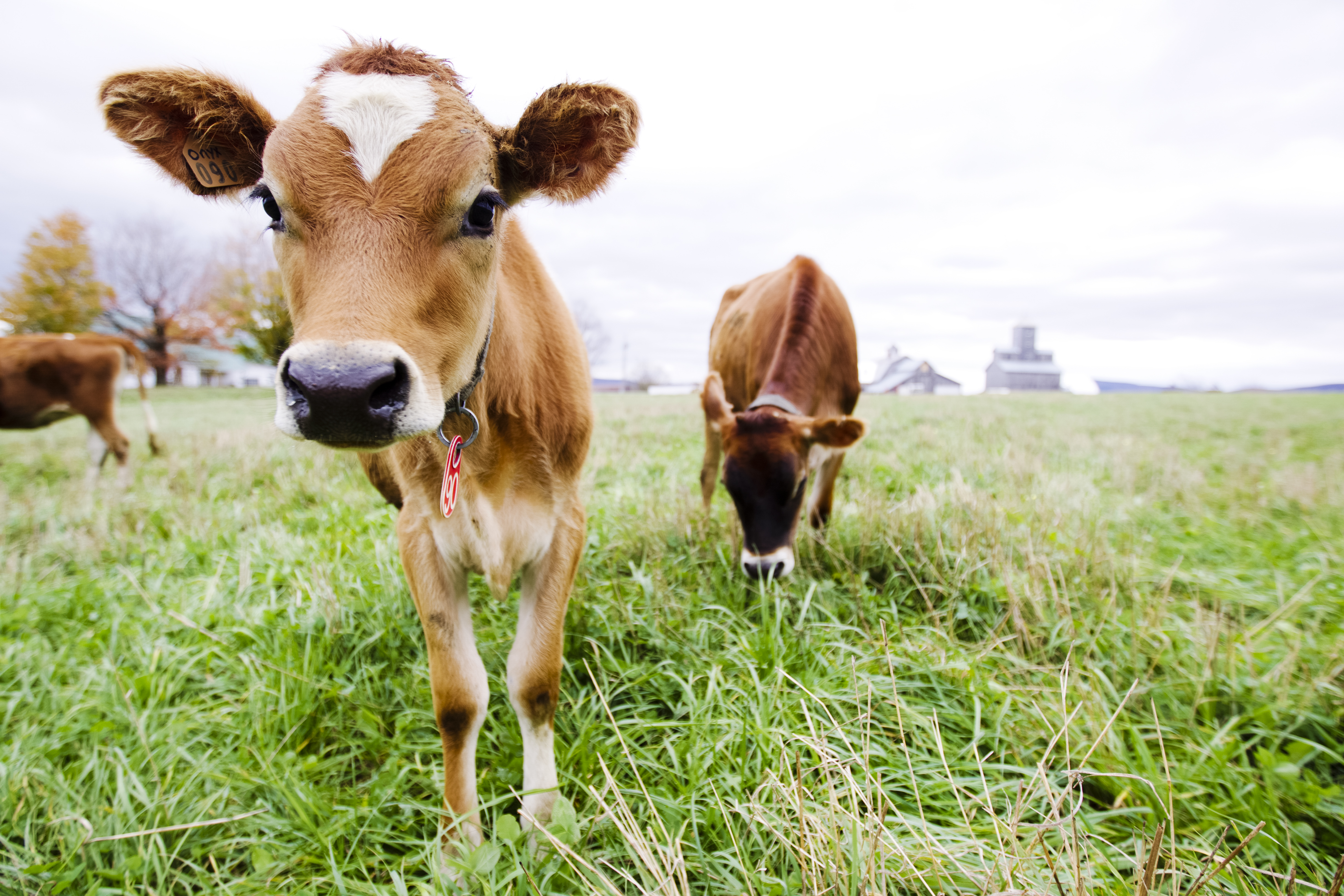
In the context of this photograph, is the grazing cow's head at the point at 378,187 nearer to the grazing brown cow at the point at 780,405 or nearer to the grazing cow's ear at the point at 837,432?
the grazing brown cow at the point at 780,405

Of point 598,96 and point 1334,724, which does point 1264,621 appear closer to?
point 1334,724

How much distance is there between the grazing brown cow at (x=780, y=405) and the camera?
11.3 ft

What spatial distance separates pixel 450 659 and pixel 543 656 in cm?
34

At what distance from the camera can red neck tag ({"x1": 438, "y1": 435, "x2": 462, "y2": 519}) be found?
1.88m

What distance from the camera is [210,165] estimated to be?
1.92m

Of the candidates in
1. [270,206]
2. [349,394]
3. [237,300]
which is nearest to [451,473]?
[349,394]

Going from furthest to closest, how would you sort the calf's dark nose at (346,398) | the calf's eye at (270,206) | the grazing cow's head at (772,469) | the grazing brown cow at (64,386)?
the grazing brown cow at (64,386) < the grazing cow's head at (772,469) < the calf's eye at (270,206) < the calf's dark nose at (346,398)

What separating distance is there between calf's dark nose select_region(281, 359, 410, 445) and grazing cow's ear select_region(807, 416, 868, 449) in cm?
275

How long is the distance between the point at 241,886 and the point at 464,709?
74 centimetres

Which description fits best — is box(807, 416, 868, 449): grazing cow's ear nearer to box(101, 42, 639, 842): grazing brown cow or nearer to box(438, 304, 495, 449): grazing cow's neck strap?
box(101, 42, 639, 842): grazing brown cow

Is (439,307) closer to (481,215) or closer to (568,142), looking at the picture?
(481,215)

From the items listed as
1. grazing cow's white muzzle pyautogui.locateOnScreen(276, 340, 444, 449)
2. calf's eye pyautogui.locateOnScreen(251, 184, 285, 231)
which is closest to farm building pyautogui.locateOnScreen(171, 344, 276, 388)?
calf's eye pyautogui.locateOnScreen(251, 184, 285, 231)

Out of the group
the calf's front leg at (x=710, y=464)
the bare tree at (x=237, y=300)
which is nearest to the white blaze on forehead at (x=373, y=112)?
the calf's front leg at (x=710, y=464)

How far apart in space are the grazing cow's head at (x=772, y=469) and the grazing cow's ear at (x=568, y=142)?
77.3 inches
